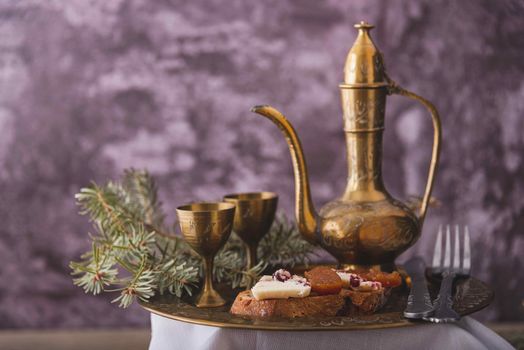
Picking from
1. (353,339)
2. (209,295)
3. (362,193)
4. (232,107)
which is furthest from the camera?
(232,107)

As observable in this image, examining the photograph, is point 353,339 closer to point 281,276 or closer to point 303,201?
point 281,276

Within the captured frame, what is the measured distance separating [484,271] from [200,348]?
1.03 metres

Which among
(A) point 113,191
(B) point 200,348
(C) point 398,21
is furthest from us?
(C) point 398,21

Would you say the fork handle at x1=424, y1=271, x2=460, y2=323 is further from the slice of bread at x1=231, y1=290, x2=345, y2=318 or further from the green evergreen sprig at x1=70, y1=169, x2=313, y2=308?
the green evergreen sprig at x1=70, y1=169, x2=313, y2=308

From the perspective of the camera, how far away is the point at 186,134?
5.40 feet

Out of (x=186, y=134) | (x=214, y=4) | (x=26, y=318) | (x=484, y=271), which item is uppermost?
(x=214, y=4)

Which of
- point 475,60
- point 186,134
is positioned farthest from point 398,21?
point 186,134

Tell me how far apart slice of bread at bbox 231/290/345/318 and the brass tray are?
0.02m

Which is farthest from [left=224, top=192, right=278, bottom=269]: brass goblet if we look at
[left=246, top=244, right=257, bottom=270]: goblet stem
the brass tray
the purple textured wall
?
the purple textured wall

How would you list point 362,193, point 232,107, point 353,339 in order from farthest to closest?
point 232,107 → point 362,193 → point 353,339

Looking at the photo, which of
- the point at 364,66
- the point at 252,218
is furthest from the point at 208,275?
the point at 364,66

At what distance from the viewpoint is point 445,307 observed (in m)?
0.84

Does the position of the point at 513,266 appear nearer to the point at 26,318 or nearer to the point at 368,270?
the point at 368,270

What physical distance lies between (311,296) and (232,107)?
0.84 metres
